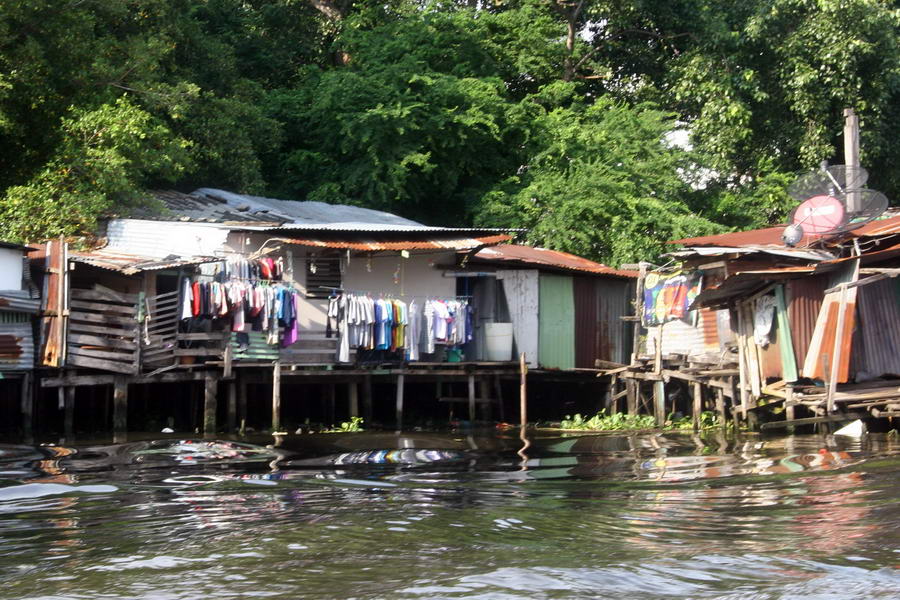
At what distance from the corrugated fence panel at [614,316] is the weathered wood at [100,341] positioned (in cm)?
1070

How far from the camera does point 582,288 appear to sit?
2472cm

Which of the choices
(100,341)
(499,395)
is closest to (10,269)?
(100,341)

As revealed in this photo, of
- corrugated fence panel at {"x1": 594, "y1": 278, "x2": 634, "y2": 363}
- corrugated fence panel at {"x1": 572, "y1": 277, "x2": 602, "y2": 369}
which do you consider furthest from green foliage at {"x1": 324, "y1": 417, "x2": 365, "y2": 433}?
corrugated fence panel at {"x1": 594, "y1": 278, "x2": 634, "y2": 363}

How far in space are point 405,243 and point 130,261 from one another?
5.01 metres

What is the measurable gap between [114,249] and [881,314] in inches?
518

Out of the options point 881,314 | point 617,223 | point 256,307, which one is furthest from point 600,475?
point 617,223

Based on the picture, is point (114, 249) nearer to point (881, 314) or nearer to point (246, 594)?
point (881, 314)

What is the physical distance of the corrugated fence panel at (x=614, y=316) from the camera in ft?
82.6

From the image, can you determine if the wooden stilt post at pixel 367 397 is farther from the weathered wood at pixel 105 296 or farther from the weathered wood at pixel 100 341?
the weathered wood at pixel 105 296

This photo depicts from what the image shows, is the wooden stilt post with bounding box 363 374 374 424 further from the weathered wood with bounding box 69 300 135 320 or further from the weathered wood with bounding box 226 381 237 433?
the weathered wood with bounding box 69 300 135 320

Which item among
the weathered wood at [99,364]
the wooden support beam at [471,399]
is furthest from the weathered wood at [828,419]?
the weathered wood at [99,364]

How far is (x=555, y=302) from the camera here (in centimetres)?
2425

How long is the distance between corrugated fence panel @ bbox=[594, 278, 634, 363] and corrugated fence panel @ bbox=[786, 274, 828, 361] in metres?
8.37

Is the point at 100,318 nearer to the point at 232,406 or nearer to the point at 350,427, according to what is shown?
the point at 232,406
